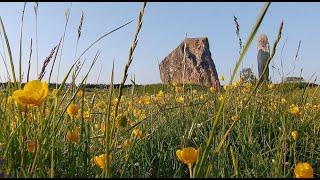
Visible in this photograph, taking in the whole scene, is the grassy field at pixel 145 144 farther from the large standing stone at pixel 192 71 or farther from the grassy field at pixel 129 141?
the large standing stone at pixel 192 71

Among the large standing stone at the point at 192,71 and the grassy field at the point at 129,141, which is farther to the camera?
the large standing stone at the point at 192,71

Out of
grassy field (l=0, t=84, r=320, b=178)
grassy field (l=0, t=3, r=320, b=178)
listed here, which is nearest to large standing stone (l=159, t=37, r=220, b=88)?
grassy field (l=0, t=84, r=320, b=178)

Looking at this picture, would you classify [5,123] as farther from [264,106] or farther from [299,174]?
[264,106]

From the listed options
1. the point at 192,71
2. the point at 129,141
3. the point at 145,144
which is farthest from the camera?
the point at 192,71

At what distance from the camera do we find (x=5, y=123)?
200cm

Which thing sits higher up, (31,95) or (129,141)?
(31,95)

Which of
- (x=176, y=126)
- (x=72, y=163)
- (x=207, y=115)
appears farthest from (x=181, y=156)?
(x=207, y=115)

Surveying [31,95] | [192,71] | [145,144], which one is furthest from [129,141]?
[192,71]

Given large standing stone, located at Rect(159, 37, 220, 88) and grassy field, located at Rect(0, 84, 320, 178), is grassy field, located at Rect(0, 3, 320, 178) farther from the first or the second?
large standing stone, located at Rect(159, 37, 220, 88)

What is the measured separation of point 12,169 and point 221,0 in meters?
1.30

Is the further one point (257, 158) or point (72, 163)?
point (257, 158)

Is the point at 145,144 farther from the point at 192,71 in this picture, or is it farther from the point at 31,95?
the point at 192,71

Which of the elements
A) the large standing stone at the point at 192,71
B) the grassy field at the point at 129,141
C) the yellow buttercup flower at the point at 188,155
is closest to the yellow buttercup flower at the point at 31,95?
the grassy field at the point at 129,141

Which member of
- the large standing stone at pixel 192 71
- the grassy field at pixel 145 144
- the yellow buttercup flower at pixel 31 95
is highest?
the large standing stone at pixel 192 71
